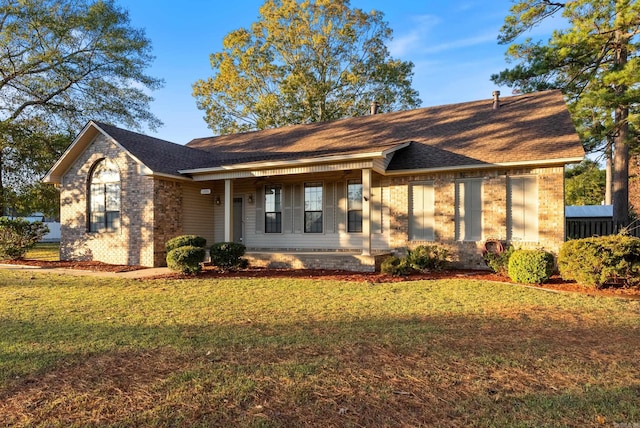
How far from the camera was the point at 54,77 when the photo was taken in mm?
22188

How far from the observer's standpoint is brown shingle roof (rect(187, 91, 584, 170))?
37.6 ft

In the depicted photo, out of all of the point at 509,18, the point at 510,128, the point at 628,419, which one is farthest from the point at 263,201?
the point at 628,419

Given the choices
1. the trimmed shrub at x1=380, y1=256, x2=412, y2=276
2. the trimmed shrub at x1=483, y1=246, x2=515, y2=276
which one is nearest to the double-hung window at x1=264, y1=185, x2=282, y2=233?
the trimmed shrub at x1=380, y1=256, x2=412, y2=276

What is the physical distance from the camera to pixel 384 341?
16.4 ft

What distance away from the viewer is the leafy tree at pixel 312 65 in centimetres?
2912

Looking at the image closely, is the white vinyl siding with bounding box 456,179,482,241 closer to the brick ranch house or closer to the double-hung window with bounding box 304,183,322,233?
the brick ranch house

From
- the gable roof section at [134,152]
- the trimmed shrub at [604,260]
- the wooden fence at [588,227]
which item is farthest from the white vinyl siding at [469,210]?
the gable roof section at [134,152]

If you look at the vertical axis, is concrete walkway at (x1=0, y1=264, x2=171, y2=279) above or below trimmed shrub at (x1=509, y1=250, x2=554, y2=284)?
below

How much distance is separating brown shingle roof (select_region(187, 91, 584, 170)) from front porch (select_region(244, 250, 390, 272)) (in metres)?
3.08

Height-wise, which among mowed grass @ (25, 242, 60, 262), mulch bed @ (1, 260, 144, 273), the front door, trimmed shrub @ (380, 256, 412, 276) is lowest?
mowed grass @ (25, 242, 60, 262)

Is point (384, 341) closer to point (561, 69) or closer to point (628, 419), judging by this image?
point (628, 419)

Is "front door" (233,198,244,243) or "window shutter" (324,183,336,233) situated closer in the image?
"window shutter" (324,183,336,233)

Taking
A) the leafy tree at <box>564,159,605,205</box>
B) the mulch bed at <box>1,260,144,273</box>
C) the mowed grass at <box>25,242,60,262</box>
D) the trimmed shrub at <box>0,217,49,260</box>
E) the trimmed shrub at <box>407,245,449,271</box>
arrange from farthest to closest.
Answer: the leafy tree at <box>564,159,605,205</box> < the mowed grass at <box>25,242,60,262</box> < the trimmed shrub at <box>0,217,49,260</box> < the mulch bed at <box>1,260,144,273</box> < the trimmed shrub at <box>407,245,449,271</box>

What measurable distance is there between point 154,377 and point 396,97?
2935 centimetres
